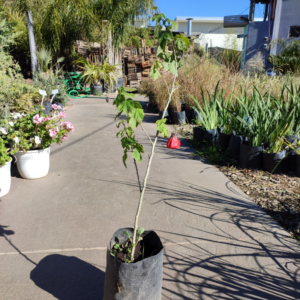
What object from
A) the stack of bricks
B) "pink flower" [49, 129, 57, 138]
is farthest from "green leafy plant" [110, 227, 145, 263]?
the stack of bricks

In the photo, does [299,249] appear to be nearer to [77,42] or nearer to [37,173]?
[37,173]

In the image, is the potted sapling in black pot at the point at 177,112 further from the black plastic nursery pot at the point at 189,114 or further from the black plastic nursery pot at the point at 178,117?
the black plastic nursery pot at the point at 189,114

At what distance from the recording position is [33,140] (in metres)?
3.79

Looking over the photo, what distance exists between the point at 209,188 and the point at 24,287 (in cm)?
242

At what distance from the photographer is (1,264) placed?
2.22 m

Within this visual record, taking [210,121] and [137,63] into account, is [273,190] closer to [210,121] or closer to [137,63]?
[210,121]

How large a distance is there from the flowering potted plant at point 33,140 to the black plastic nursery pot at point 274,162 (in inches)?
116

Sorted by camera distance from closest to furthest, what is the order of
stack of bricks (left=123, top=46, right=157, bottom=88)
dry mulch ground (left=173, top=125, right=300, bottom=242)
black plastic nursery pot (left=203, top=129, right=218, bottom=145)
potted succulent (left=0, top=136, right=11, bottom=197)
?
dry mulch ground (left=173, top=125, right=300, bottom=242)
potted succulent (left=0, top=136, right=11, bottom=197)
black plastic nursery pot (left=203, top=129, right=218, bottom=145)
stack of bricks (left=123, top=46, right=157, bottom=88)

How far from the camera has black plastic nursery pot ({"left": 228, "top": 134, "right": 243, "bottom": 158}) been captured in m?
4.52

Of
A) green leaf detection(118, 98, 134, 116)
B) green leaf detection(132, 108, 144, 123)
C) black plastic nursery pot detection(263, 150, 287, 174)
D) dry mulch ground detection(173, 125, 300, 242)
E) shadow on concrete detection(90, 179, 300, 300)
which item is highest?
green leaf detection(118, 98, 134, 116)

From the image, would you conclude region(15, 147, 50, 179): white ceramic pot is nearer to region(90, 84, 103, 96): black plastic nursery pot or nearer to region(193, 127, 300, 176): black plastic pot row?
region(193, 127, 300, 176): black plastic pot row

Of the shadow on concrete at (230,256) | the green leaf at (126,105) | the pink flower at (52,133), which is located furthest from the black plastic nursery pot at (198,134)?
the green leaf at (126,105)

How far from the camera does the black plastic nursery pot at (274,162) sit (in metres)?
4.02

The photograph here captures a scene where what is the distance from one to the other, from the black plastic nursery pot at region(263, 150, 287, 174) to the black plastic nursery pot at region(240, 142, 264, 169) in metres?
0.09
